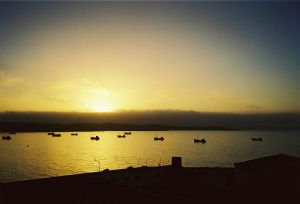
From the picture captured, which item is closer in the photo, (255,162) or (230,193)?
(230,193)

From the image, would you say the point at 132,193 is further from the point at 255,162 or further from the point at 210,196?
the point at 255,162

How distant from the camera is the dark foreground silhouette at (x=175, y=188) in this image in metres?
21.5

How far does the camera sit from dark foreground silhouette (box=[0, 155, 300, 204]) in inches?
845

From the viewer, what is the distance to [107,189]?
917 inches

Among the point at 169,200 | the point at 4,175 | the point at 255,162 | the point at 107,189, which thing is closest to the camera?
the point at 169,200

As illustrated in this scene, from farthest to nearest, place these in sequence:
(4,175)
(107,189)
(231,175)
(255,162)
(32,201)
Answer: (4,175), (231,175), (255,162), (107,189), (32,201)

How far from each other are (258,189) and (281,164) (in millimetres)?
3684

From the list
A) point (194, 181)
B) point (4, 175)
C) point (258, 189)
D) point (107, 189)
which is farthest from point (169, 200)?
point (4, 175)

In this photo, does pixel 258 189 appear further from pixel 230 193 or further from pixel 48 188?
pixel 48 188

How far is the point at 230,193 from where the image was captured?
77.4ft

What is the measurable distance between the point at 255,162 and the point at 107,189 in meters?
12.1

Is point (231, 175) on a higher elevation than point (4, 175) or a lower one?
higher

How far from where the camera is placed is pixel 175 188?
27.2 meters

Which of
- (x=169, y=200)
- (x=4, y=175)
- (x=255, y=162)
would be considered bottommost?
(x=4, y=175)
